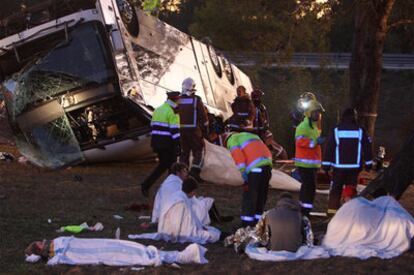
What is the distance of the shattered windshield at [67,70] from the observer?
42.0ft

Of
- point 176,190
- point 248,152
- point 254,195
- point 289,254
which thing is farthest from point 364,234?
point 176,190

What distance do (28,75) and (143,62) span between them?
206 cm

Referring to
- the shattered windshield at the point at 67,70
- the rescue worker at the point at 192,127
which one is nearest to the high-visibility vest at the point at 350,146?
the rescue worker at the point at 192,127

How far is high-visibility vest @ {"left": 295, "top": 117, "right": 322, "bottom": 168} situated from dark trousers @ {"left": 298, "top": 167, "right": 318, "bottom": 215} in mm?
86

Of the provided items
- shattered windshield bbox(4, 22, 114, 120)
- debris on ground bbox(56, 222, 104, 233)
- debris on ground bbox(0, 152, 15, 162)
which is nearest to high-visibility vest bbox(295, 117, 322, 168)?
debris on ground bbox(56, 222, 104, 233)

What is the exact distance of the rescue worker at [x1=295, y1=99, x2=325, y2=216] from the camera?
29.8 ft

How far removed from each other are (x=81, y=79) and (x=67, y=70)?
0.29 m

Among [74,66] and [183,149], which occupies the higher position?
[74,66]

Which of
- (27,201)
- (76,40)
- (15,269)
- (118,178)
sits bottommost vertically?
(118,178)

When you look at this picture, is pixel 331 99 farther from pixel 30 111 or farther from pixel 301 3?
pixel 30 111

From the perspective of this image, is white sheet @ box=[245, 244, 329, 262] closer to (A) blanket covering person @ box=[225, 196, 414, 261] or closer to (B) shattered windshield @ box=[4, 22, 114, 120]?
(A) blanket covering person @ box=[225, 196, 414, 261]

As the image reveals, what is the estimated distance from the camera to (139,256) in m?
6.49

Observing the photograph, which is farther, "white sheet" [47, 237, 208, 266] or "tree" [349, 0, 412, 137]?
"tree" [349, 0, 412, 137]

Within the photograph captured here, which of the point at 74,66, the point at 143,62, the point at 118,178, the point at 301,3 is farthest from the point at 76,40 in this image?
the point at 301,3
